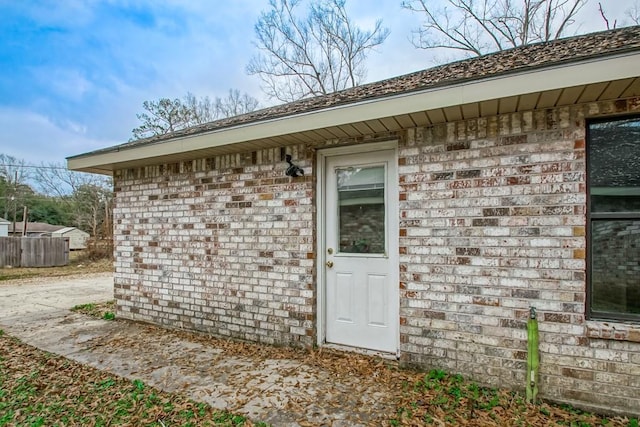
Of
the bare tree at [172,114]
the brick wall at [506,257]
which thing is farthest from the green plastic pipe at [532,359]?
the bare tree at [172,114]

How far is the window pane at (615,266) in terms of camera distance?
2.57m

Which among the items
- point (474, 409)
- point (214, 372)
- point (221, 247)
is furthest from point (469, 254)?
point (221, 247)

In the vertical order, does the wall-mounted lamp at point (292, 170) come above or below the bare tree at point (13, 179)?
below

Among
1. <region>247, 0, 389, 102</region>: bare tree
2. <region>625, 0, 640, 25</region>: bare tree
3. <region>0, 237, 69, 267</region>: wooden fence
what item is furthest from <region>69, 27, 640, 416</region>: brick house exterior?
<region>0, 237, 69, 267</region>: wooden fence

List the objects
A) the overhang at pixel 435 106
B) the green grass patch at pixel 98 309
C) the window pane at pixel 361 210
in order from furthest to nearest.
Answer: the green grass patch at pixel 98 309, the window pane at pixel 361 210, the overhang at pixel 435 106

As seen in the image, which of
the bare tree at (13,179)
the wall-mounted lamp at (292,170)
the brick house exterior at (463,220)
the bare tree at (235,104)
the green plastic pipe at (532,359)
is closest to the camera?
the brick house exterior at (463,220)

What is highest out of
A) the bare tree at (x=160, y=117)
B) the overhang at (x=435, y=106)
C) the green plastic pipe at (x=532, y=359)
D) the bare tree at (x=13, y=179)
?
the bare tree at (x=160, y=117)

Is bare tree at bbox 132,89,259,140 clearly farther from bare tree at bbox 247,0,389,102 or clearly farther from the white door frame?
the white door frame

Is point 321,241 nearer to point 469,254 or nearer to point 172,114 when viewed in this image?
point 469,254

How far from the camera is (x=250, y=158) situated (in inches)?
163

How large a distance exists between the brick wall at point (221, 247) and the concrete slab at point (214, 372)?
1.15 feet

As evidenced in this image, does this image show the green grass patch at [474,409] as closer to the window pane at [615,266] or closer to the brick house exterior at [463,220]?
the brick house exterior at [463,220]

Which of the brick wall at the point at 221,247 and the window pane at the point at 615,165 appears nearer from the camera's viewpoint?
the window pane at the point at 615,165

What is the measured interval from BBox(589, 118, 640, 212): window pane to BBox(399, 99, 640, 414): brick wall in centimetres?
13
